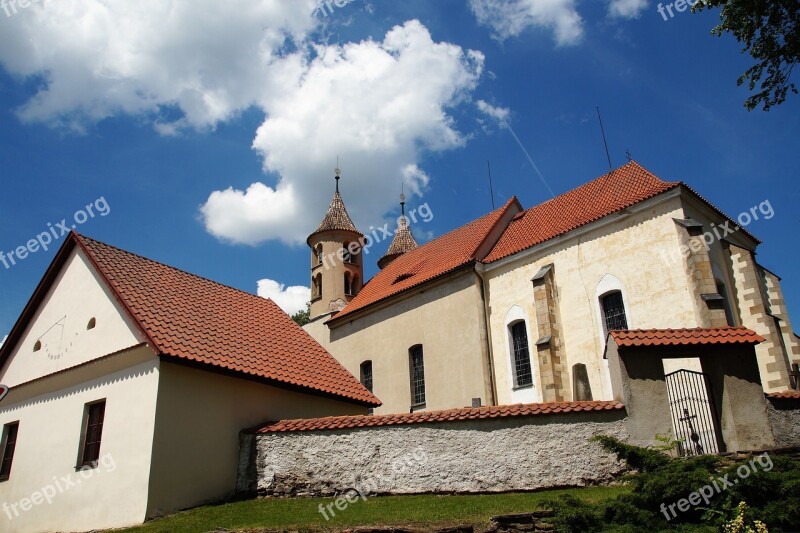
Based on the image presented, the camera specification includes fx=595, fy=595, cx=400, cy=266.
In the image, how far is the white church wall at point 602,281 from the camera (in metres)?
17.1

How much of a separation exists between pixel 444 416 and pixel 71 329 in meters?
10.5

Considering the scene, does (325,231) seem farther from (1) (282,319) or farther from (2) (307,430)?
(2) (307,430)

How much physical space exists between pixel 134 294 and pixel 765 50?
15.1m

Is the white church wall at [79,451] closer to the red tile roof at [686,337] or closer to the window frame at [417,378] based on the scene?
the red tile roof at [686,337]

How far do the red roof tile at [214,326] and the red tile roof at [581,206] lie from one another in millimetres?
8112

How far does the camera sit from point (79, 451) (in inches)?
554

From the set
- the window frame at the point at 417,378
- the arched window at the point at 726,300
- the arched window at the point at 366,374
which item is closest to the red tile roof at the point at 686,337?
the arched window at the point at 726,300

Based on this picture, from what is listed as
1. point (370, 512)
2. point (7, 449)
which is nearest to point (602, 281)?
point (370, 512)

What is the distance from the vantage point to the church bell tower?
1247 inches

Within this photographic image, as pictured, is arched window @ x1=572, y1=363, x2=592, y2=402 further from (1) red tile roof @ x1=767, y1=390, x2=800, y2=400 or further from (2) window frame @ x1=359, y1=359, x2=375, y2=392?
(2) window frame @ x1=359, y1=359, x2=375, y2=392

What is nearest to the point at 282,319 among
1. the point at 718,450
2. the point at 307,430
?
the point at 307,430

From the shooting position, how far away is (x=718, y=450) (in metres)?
10.9

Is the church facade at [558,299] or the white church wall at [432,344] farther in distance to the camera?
the white church wall at [432,344]

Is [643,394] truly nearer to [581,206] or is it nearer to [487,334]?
[487,334]
